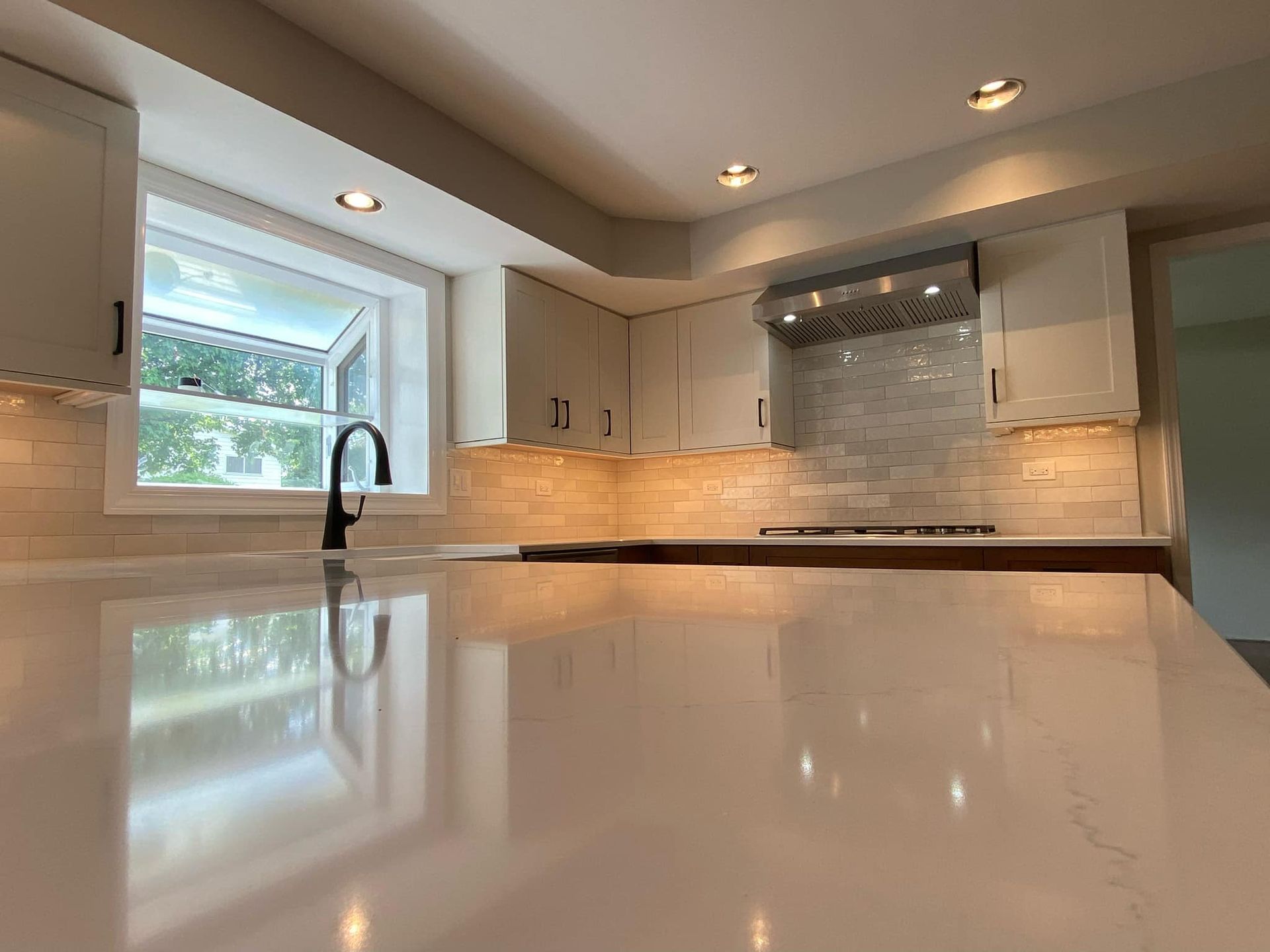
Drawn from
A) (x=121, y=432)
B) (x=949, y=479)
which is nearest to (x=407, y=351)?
(x=121, y=432)

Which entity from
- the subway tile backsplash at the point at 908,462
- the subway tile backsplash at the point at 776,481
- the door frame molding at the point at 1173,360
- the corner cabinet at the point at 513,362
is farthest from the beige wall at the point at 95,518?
the door frame molding at the point at 1173,360

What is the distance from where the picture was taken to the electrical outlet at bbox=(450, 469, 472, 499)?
3.40 metres

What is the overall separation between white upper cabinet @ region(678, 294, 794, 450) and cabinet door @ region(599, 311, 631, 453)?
0.32 meters

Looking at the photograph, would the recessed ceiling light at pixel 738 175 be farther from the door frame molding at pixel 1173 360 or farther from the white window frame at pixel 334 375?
the door frame molding at pixel 1173 360

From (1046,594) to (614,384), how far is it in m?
3.27

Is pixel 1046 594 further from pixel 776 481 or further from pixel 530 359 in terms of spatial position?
pixel 776 481

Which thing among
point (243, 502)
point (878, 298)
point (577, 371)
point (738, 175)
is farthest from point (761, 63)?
point (243, 502)

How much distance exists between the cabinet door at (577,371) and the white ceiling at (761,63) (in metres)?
0.88

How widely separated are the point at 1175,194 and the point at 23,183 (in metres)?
3.58

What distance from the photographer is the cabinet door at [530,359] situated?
330 cm

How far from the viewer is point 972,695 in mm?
337

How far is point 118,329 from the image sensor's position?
1975 mm

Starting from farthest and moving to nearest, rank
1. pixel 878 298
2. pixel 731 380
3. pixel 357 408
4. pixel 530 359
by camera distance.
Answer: pixel 731 380
pixel 530 359
pixel 357 408
pixel 878 298

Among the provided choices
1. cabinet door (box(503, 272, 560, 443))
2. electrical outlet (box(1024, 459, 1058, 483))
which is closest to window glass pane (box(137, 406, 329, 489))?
cabinet door (box(503, 272, 560, 443))
